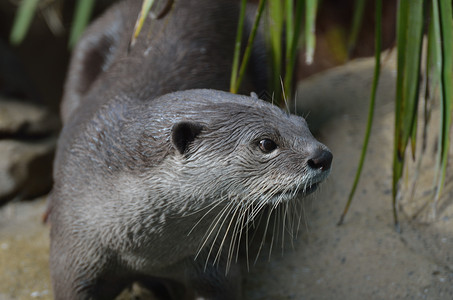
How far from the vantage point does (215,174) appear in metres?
1.52

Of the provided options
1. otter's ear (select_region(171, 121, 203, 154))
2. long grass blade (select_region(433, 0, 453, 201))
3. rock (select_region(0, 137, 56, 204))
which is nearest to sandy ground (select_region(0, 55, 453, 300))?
rock (select_region(0, 137, 56, 204))

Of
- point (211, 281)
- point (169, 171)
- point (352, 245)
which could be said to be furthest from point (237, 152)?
point (352, 245)

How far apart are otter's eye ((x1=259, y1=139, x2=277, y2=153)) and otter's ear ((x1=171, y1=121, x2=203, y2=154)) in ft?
0.55

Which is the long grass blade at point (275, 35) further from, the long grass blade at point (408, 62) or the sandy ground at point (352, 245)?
the long grass blade at point (408, 62)

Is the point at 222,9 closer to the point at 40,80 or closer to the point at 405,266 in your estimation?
the point at 405,266

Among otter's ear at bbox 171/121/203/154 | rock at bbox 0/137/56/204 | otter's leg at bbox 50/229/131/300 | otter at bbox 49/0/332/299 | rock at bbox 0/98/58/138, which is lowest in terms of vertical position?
rock at bbox 0/137/56/204

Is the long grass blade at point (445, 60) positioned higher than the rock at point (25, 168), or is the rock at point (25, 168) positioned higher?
the long grass blade at point (445, 60)

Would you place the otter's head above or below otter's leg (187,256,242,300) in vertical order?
above

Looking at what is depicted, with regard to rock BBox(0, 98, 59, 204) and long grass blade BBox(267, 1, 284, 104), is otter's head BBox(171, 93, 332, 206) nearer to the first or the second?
long grass blade BBox(267, 1, 284, 104)

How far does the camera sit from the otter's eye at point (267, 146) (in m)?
1.51

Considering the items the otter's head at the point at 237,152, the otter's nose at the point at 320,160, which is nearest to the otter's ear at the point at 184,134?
the otter's head at the point at 237,152

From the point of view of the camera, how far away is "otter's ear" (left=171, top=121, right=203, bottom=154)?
1.50m

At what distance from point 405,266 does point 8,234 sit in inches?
69.2

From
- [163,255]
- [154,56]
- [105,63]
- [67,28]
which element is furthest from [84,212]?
[67,28]
